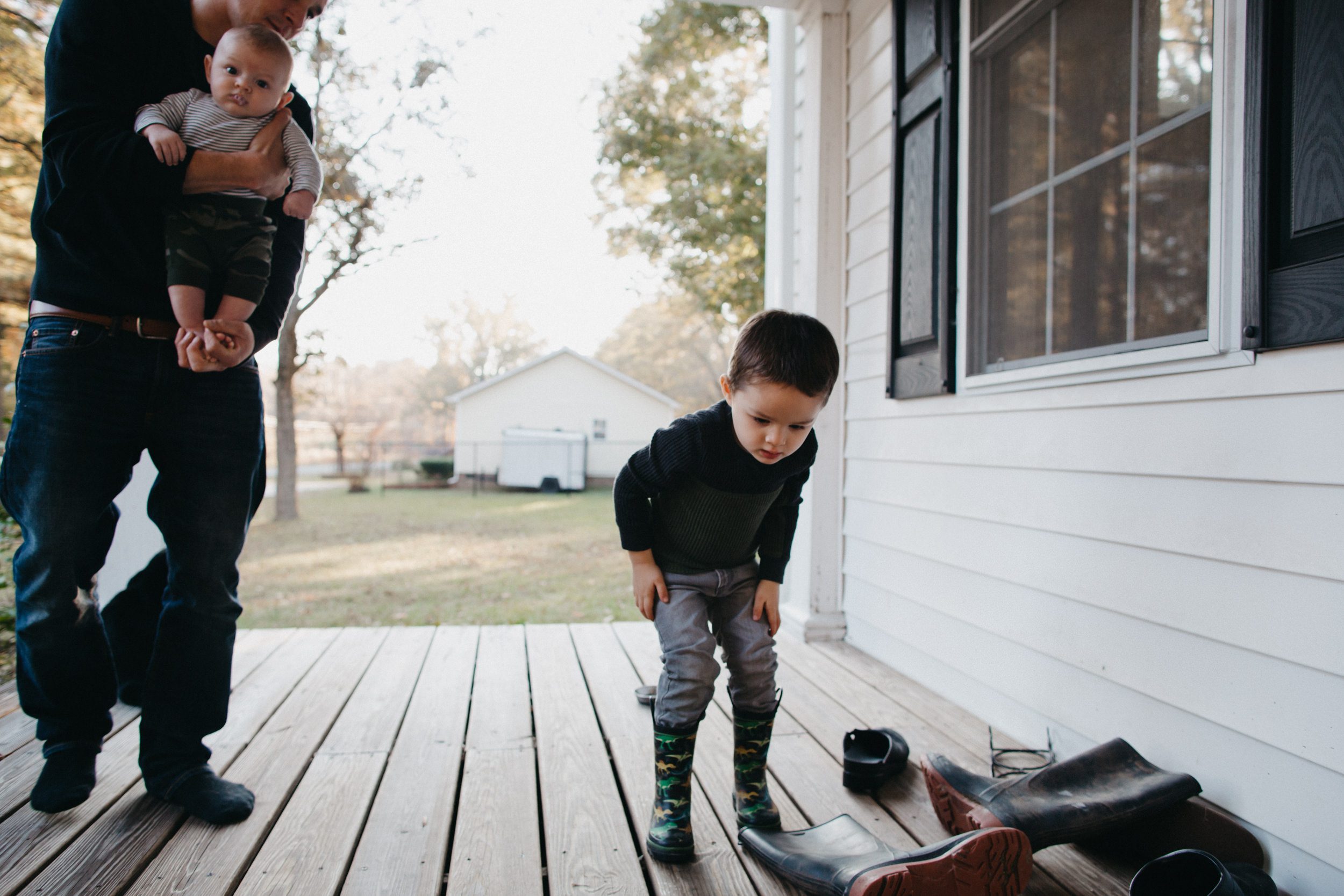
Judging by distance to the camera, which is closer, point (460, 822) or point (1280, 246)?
point (1280, 246)

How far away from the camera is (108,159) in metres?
1.22

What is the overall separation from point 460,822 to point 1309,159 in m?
1.80

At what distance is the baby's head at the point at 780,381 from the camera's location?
1.24 metres

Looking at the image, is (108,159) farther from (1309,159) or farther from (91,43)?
(1309,159)

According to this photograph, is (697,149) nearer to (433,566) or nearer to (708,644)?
(433,566)

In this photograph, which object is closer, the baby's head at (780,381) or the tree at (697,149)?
the baby's head at (780,381)

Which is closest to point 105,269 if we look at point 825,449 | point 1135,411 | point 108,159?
point 108,159

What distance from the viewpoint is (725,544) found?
143 cm

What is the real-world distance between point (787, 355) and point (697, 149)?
7354 millimetres

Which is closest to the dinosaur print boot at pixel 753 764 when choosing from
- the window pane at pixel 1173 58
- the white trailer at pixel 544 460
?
the window pane at pixel 1173 58

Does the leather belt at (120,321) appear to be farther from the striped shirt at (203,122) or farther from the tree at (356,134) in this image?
the tree at (356,134)

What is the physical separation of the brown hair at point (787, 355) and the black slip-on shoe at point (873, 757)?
813mm

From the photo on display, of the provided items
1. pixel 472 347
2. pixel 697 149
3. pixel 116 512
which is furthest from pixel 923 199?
pixel 472 347

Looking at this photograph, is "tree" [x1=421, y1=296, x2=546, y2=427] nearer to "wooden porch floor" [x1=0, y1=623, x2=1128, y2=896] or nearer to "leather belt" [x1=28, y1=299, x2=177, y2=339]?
"wooden porch floor" [x1=0, y1=623, x2=1128, y2=896]
